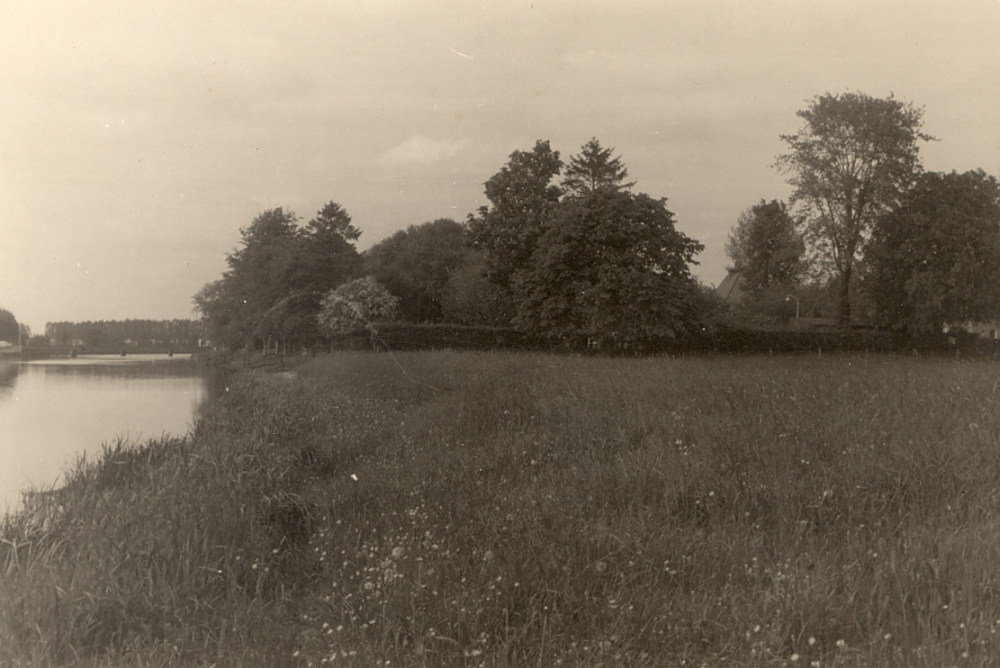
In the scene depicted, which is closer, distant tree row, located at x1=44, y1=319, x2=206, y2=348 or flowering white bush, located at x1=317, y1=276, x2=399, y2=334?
distant tree row, located at x1=44, y1=319, x2=206, y2=348

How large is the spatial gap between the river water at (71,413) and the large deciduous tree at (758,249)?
42532mm

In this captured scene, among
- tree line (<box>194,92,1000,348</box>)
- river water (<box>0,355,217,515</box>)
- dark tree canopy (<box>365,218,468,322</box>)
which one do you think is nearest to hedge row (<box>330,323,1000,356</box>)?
tree line (<box>194,92,1000,348</box>)

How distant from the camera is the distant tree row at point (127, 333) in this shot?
47.6ft

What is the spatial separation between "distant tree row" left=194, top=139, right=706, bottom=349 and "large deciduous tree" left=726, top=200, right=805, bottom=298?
2204cm

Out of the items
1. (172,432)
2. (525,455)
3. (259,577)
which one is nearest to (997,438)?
(525,455)

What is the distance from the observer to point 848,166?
3450 cm

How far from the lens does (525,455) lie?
782 centimetres

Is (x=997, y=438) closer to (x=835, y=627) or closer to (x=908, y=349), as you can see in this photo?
(x=835, y=627)

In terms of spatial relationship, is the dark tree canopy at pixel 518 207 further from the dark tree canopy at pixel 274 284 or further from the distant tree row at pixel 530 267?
the dark tree canopy at pixel 274 284

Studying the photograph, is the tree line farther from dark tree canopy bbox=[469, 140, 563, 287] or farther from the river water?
the river water

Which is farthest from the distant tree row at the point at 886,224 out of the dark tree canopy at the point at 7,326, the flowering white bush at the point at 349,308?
the dark tree canopy at the point at 7,326

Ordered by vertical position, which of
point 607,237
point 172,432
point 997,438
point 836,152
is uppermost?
point 836,152

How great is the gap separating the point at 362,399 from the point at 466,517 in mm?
8549

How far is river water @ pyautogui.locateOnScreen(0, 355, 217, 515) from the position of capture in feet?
35.9
